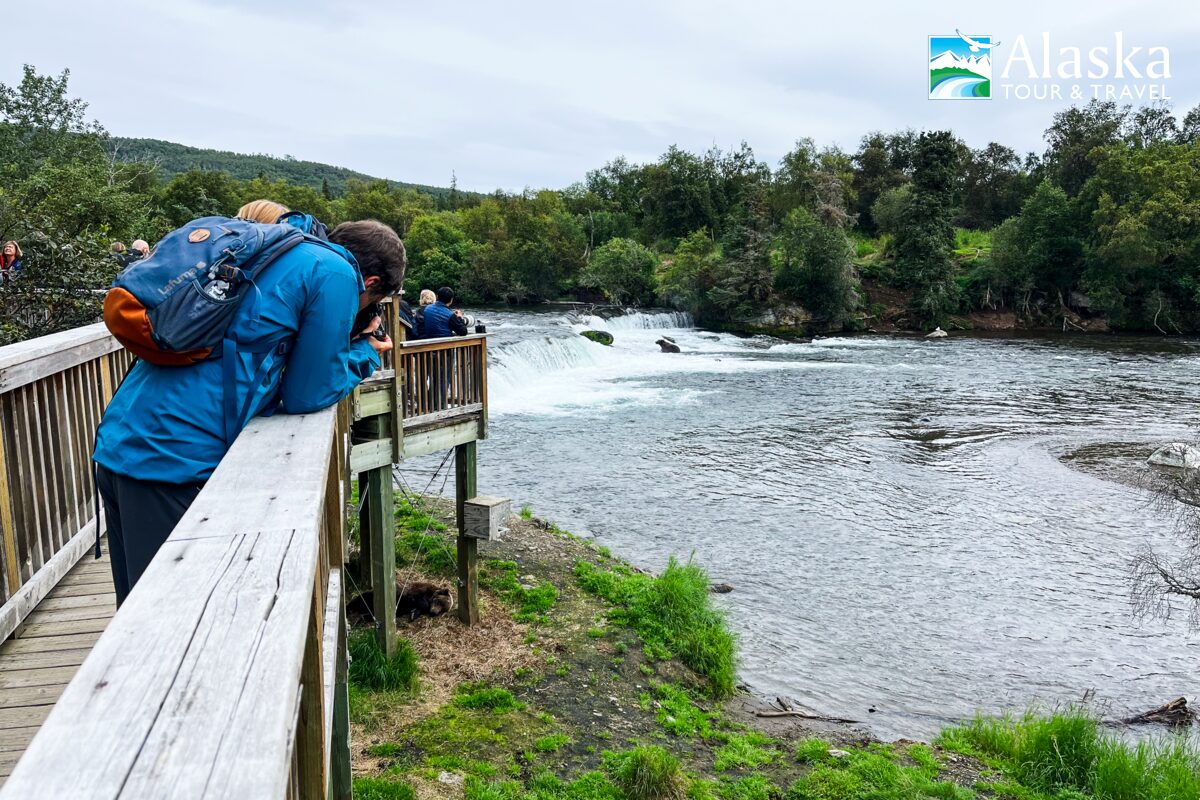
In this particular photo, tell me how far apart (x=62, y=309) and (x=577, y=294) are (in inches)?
1766

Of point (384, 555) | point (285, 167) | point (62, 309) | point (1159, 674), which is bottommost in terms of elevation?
point (1159, 674)

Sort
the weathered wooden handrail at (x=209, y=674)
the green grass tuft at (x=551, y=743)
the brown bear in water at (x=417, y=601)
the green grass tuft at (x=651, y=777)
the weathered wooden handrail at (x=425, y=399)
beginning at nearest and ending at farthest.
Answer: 1. the weathered wooden handrail at (x=209, y=674)
2. the green grass tuft at (x=651, y=777)
3. the green grass tuft at (x=551, y=743)
4. the weathered wooden handrail at (x=425, y=399)
5. the brown bear in water at (x=417, y=601)

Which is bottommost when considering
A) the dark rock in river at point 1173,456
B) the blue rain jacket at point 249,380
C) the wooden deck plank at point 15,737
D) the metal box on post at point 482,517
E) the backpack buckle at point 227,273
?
the dark rock in river at point 1173,456

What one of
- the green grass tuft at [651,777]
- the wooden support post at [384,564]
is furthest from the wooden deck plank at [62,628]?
the wooden support post at [384,564]

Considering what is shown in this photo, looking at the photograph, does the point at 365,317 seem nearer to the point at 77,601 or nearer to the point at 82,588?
the point at 77,601

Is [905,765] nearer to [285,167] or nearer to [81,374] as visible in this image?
[81,374]

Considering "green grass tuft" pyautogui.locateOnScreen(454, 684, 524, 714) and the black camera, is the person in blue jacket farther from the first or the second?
"green grass tuft" pyautogui.locateOnScreen(454, 684, 524, 714)

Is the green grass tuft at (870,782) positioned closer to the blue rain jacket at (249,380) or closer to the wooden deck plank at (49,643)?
the wooden deck plank at (49,643)

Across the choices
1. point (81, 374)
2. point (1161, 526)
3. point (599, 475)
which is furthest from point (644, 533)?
point (81, 374)

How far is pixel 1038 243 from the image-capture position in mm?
46969

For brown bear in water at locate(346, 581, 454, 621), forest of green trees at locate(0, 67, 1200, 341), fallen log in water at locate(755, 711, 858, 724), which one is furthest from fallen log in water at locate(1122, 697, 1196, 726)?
forest of green trees at locate(0, 67, 1200, 341)

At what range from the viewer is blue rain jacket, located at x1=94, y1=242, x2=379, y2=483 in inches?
88.7

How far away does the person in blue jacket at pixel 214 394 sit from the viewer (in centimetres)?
225

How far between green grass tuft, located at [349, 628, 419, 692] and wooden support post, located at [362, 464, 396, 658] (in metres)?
0.12
